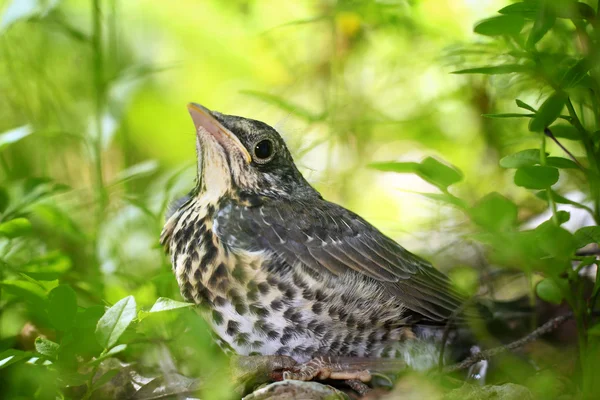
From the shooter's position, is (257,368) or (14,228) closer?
(257,368)

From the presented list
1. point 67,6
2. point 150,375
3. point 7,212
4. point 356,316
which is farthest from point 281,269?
point 67,6

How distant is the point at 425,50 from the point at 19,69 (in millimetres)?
1627

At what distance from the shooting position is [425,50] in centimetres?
283

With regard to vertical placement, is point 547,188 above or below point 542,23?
below

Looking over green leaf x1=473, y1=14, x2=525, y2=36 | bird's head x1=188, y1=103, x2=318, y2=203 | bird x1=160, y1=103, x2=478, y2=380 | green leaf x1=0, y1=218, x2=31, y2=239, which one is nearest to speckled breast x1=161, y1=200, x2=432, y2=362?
bird x1=160, y1=103, x2=478, y2=380

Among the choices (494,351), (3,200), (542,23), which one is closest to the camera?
(542,23)

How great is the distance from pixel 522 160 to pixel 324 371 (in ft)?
1.91

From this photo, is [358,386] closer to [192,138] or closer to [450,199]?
[450,199]

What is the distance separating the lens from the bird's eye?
5.51 feet

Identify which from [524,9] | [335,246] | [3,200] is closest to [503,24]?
[524,9]

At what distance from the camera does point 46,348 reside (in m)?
1.24

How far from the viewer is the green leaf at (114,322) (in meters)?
1.21

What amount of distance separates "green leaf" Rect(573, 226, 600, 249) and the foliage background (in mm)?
117

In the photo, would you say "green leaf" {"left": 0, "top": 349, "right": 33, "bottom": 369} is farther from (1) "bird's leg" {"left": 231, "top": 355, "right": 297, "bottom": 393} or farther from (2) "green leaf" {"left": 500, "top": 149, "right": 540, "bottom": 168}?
(2) "green leaf" {"left": 500, "top": 149, "right": 540, "bottom": 168}
